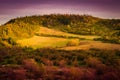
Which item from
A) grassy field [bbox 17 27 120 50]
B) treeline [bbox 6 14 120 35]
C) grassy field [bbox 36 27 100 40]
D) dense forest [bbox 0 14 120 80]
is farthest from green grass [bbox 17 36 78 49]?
treeline [bbox 6 14 120 35]

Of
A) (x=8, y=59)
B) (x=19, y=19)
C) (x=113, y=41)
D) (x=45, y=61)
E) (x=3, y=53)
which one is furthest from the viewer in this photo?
(x=19, y=19)

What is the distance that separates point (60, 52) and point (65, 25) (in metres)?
38.4

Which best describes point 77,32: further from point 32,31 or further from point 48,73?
point 48,73

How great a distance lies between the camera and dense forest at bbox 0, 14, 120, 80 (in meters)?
26.4

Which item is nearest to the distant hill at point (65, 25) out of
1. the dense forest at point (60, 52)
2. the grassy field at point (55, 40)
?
the dense forest at point (60, 52)

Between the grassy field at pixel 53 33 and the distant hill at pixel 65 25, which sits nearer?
the distant hill at pixel 65 25

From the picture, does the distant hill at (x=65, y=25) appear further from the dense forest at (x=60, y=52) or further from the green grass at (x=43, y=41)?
the green grass at (x=43, y=41)

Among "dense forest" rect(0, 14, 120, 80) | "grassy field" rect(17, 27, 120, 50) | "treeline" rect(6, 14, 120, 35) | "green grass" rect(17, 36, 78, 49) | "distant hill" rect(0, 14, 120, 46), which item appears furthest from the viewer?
"treeline" rect(6, 14, 120, 35)

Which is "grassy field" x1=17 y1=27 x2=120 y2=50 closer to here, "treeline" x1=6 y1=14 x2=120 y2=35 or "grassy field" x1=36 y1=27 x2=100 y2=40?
"grassy field" x1=36 y1=27 x2=100 y2=40

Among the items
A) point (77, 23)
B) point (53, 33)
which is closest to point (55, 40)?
point (53, 33)

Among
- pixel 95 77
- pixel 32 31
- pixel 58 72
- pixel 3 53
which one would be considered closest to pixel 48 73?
pixel 58 72

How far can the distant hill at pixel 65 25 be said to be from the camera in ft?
231

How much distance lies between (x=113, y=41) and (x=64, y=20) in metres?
22.9

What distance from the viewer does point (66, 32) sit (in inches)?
3044
